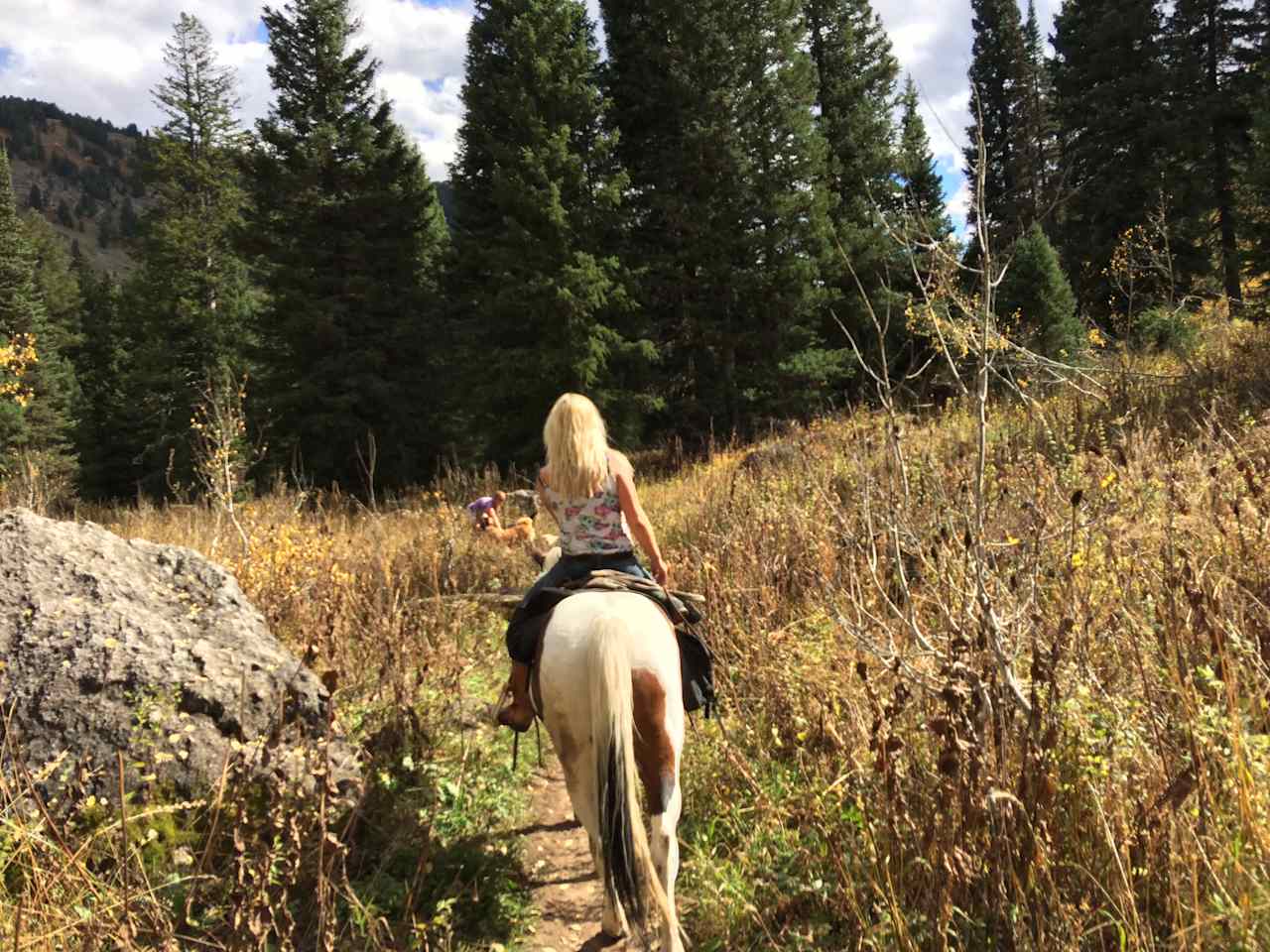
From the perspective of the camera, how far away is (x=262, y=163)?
728 inches

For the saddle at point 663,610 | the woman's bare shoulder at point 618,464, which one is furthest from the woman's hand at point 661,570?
the woman's bare shoulder at point 618,464

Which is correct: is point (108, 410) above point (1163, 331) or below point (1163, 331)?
above

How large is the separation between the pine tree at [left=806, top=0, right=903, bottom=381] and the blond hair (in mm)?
15157

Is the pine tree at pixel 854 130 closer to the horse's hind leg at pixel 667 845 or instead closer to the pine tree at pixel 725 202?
the pine tree at pixel 725 202

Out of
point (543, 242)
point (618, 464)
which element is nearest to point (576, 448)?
point (618, 464)

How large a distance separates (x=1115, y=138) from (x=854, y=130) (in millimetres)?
→ 11329

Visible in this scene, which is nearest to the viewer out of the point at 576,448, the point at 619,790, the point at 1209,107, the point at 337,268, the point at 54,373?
the point at 619,790

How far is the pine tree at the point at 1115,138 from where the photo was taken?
2333 cm

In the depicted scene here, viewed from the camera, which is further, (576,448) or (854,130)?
(854,130)

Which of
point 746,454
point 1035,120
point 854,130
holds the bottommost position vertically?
point 746,454

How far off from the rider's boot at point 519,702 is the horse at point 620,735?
1.21ft

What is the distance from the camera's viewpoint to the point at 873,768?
106 inches

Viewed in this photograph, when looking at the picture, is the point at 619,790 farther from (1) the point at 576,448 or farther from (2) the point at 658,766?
(1) the point at 576,448

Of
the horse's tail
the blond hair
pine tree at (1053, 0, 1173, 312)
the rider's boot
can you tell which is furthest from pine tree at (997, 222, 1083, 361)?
the horse's tail
